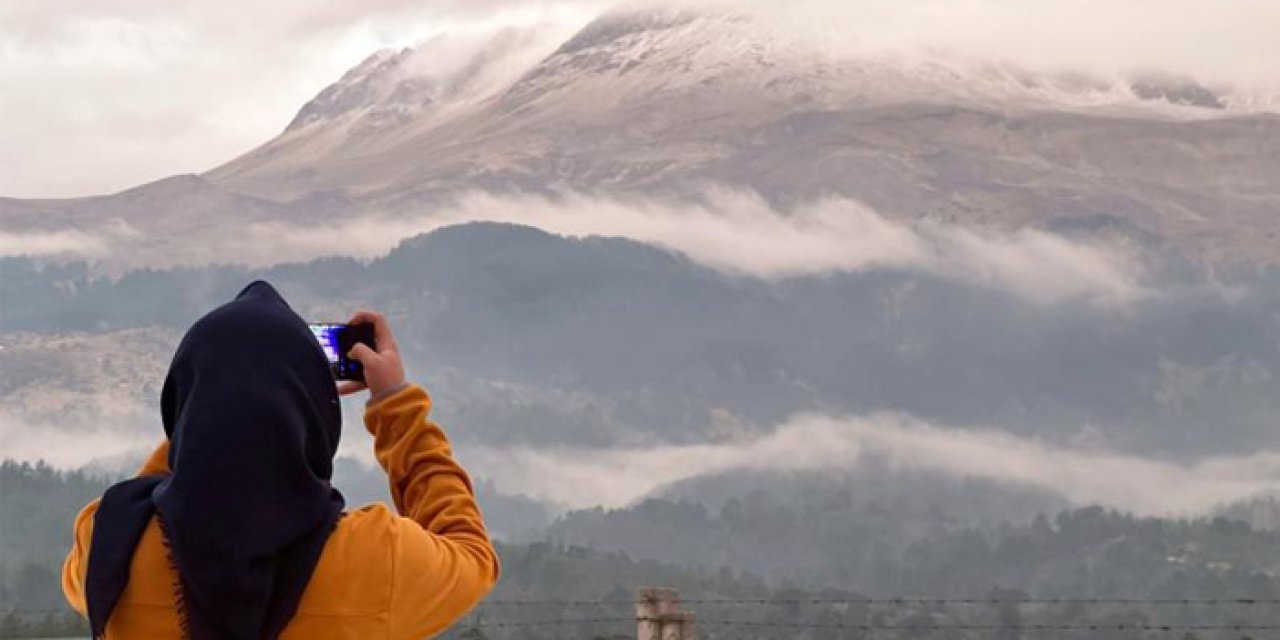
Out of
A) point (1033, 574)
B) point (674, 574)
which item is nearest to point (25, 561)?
point (674, 574)

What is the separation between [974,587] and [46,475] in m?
73.5

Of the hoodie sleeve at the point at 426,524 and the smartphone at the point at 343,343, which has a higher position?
the smartphone at the point at 343,343

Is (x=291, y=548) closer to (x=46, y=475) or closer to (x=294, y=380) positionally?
(x=294, y=380)

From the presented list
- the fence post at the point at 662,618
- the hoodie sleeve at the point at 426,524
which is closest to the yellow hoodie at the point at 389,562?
the hoodie sleeve at the point at 426,524

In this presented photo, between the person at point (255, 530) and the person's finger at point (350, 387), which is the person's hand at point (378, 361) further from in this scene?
the person at point (255, 530)

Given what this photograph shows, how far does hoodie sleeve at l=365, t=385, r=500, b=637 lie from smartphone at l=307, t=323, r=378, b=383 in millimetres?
73

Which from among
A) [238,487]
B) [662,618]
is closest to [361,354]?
[238,487]

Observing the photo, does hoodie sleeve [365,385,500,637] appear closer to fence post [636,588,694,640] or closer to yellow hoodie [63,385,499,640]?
yellow hoodie [63,385,499,640]

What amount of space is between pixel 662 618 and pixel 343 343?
8.07m

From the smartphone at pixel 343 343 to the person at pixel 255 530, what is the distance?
118 mm

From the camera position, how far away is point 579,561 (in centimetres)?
14875

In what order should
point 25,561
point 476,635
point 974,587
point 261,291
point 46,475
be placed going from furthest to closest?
point 974,587 → point 46,475 → point 25,561 → point 476,635 → point 261,291

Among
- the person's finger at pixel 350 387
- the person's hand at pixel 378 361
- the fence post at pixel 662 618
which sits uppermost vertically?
the person's hand at pixel 378 361

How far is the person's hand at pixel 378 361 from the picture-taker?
3.30m
